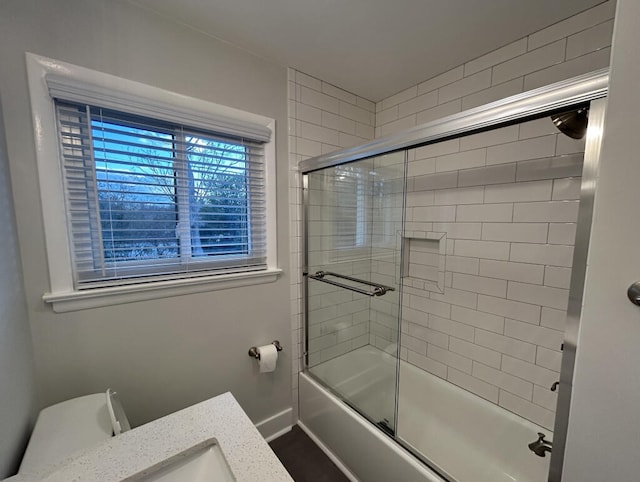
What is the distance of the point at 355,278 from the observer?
186 cm

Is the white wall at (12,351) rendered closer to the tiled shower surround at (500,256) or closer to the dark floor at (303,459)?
the dark floor at (303,459)

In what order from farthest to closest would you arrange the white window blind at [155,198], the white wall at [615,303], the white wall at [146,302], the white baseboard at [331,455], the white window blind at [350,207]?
the white window blind at [350,207]
the white baseboard at [331,455]
the white window blind at [155,198]
the white wall at [146,302]
the white wall at [615,303]

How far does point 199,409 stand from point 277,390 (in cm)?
105

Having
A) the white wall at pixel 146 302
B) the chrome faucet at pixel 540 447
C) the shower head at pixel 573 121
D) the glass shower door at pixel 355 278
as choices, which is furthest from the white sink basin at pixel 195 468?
the shower head at pixel 573 121

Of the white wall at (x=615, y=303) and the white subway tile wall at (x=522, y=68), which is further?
the white subway tile wall at (x=522, y=68)

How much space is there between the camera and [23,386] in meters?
0.89

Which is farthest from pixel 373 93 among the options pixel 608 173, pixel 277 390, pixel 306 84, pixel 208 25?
pixel 277 390

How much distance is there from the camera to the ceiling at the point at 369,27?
1.14 m

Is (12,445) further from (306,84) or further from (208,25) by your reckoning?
(306,84)

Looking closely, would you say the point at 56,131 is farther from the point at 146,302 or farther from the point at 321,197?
the point at 321,197

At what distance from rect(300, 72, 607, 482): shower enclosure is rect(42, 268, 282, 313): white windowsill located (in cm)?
48

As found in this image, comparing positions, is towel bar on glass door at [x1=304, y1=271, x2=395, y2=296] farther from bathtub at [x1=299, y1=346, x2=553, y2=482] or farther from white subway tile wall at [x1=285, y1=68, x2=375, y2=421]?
bathtub at [x1=299, y1=346, x2=553, y2=482]

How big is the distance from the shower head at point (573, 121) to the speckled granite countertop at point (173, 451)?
1274mm

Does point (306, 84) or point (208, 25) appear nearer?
point (208, 25)
